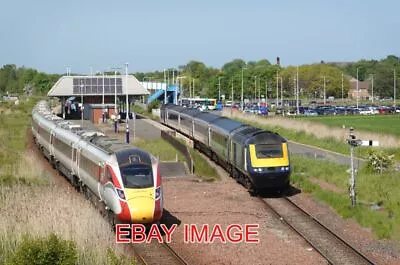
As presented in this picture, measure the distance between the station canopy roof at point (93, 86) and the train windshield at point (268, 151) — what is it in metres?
56.0

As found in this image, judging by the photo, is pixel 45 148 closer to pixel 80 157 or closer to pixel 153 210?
pixel 80 157

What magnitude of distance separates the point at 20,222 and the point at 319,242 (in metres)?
8.91

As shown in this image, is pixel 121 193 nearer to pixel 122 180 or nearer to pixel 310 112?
pixel 122 180

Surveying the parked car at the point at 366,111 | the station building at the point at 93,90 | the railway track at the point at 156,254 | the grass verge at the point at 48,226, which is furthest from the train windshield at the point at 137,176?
the parked car at the point at 366,111

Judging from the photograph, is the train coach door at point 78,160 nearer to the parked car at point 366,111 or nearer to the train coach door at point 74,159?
the train coach door at point 74,159

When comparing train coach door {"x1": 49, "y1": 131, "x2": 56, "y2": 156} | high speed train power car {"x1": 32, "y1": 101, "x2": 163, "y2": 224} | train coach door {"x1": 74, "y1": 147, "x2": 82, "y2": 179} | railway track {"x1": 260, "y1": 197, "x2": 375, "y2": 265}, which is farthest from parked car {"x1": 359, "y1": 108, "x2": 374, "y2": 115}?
high speed train power car {"x1": 32, "y1": 101, "x2": 163, "y2": 224}

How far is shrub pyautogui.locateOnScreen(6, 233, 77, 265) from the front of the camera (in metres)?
12.7

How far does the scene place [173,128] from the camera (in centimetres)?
6178

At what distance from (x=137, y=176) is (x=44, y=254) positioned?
25.4 ft

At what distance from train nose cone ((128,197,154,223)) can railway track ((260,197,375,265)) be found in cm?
492

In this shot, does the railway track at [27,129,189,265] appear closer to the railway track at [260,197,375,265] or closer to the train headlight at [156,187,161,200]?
the train headlight at [156,187,161,200]

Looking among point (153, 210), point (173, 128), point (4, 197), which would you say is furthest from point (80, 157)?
point (173, 128)

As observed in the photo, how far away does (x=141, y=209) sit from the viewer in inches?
781

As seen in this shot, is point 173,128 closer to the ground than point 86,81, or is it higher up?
closer to the ground
